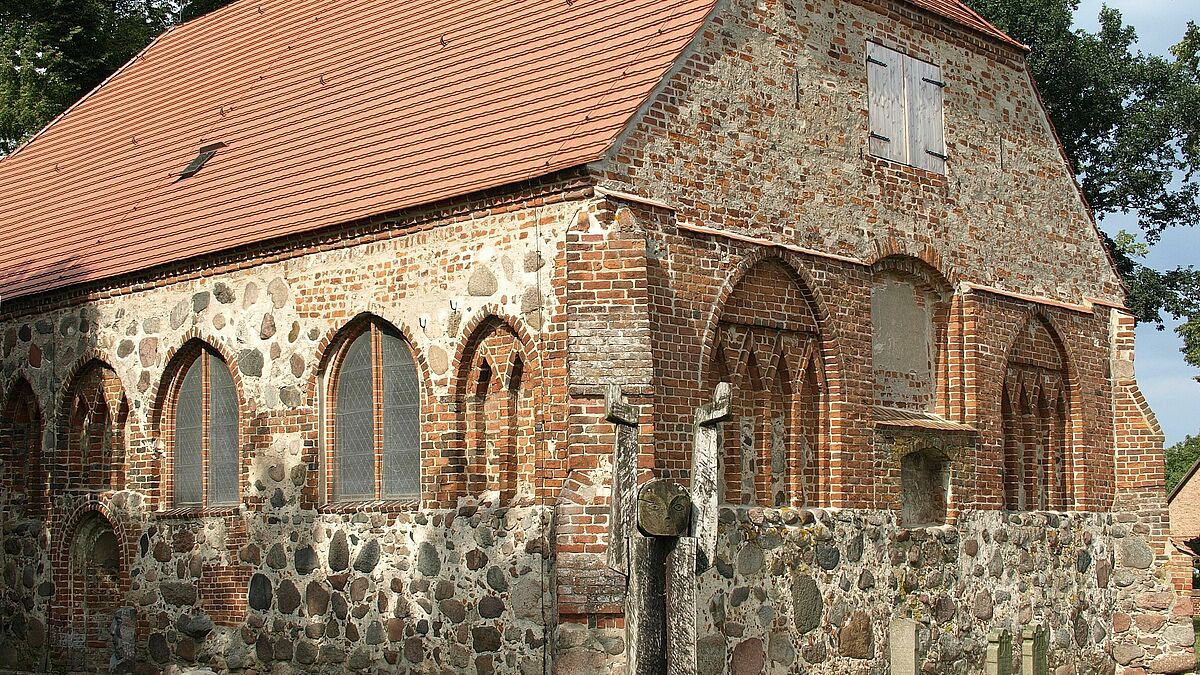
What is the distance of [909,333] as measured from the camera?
677 inches

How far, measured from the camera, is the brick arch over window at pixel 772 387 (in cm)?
1489

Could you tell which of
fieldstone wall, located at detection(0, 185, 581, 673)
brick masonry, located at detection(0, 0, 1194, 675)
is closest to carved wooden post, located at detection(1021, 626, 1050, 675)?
brick masonry, located at detection(0, 0, 1194, 675)

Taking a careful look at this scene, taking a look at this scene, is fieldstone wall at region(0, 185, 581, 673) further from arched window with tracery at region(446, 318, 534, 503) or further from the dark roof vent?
the dark roof vent

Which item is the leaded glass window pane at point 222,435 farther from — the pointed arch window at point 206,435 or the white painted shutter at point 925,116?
the white painted shutter at point 925,116

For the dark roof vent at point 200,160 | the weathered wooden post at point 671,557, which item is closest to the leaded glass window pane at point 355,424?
the dark roof vent at point 200,160

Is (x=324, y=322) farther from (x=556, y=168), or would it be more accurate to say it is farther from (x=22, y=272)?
(x=22, y=272)

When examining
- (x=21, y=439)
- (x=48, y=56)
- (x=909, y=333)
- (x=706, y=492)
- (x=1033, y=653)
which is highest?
(x=48, y=56)

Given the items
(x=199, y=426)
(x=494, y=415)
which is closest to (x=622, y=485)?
(x=494, y=415)

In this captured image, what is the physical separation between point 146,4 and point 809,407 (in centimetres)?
1968

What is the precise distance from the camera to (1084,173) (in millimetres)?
30109

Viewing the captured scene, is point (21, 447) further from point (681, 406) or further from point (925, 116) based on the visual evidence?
point (925, 116)

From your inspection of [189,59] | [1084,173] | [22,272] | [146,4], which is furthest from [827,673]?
[146,4]

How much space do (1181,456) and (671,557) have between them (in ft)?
175

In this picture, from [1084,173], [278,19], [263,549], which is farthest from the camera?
[1084,173]
